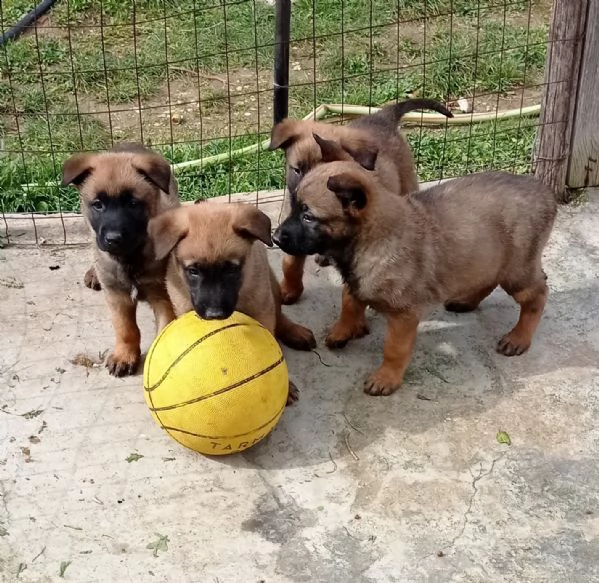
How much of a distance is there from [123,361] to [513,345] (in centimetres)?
217

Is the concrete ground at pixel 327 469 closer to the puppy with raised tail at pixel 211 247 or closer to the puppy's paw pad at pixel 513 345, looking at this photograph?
the puppy's paw pad at pixel 513 345

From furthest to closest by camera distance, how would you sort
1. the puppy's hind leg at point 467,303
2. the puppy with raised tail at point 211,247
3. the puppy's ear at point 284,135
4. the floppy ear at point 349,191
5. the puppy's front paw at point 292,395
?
the puppy's hind leg at point 467,303
the puppy's ear at point 284,135
the puppy's front paw at point 292,395
the floppy ear at point 349,191
the puppy with raised tail at point 211,247

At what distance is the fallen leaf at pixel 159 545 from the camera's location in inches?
155

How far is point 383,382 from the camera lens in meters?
4.85

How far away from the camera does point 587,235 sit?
6.22 meters

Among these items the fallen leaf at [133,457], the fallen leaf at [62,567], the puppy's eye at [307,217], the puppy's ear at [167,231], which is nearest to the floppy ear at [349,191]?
the puppy's eye at [307,217]

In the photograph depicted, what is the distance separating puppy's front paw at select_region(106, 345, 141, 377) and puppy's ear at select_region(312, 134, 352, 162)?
148 cm

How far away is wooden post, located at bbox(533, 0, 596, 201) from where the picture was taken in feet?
20.0

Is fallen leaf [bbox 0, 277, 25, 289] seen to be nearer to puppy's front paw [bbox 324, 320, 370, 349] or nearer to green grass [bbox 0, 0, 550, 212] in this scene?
green grass [bbox 0, 0, 550, 212]

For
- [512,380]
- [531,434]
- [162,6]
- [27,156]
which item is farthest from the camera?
[162,6]

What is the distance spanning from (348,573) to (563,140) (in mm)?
3853

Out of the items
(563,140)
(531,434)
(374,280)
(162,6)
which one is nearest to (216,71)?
(162,6)

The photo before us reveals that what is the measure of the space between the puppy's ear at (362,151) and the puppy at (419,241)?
78 millimetres

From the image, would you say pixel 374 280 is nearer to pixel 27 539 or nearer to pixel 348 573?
pixel 348 573
